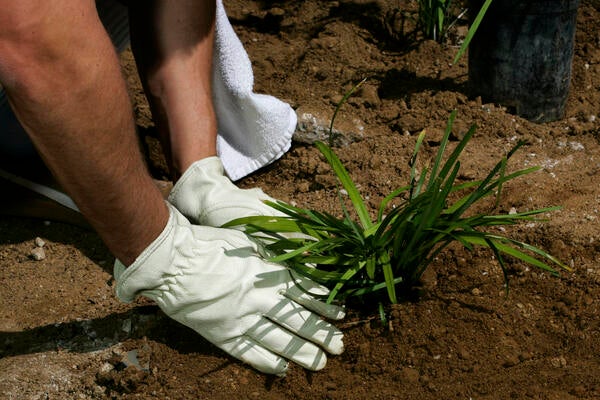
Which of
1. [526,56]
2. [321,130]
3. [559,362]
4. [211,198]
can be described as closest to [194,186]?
[211,198]

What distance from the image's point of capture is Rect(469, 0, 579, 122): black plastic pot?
89.7 inches

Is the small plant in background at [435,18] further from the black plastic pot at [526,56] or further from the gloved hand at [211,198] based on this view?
the gloved hand at [211,198]

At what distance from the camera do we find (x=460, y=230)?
5.72ft

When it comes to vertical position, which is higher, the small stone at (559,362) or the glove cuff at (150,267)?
the glove cuff at (150,267)

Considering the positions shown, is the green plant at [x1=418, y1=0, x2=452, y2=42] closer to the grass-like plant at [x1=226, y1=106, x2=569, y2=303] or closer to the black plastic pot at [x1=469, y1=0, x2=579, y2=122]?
the black plastic pot at [x1=469, y1=0, x2=579, y2=122]

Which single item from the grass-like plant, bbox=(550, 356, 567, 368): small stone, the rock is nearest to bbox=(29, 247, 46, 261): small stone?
the grass-like plant

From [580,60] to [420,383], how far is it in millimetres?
1546

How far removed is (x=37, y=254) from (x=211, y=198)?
0.70 meters

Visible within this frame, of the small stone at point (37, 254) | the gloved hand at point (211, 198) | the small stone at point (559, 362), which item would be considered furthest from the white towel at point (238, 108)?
the small stone at point (559, 362)

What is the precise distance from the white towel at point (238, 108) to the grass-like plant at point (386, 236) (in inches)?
24.7

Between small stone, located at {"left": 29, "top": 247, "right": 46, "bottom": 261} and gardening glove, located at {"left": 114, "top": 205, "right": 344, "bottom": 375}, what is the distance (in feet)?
1.98

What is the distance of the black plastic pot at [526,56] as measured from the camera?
228 centimetres

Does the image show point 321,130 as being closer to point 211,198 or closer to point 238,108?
point 238,108

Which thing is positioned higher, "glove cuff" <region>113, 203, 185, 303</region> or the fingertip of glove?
"glove cuff" <region>113, 203, 185, 303</region>
